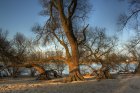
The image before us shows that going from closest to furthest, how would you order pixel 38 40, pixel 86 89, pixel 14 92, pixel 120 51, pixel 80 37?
pixel 14 92, pixel 86 89, pixel 38 40, pixel 80 37, pixel 120 51

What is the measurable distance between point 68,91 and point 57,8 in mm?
11252

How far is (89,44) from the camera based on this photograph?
44438 mm

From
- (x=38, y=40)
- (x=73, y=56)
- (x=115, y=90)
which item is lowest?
(x=115, y=90)

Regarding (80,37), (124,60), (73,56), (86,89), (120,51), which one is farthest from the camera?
(120,51)

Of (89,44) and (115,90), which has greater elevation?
(89,44)

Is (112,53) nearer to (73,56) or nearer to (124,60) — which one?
(124,60)

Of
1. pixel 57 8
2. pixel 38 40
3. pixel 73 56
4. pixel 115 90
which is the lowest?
pixel 115 90

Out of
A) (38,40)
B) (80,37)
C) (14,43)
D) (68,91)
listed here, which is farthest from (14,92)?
(14,43)

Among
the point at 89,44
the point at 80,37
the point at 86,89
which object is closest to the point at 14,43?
the point at 89,44

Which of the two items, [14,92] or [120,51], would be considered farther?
[120,51]

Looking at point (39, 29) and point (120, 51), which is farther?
point (120, 51)

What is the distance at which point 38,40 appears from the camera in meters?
25.7

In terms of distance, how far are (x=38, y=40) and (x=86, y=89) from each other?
10419 mm

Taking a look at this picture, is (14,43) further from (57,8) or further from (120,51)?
(57,8)
